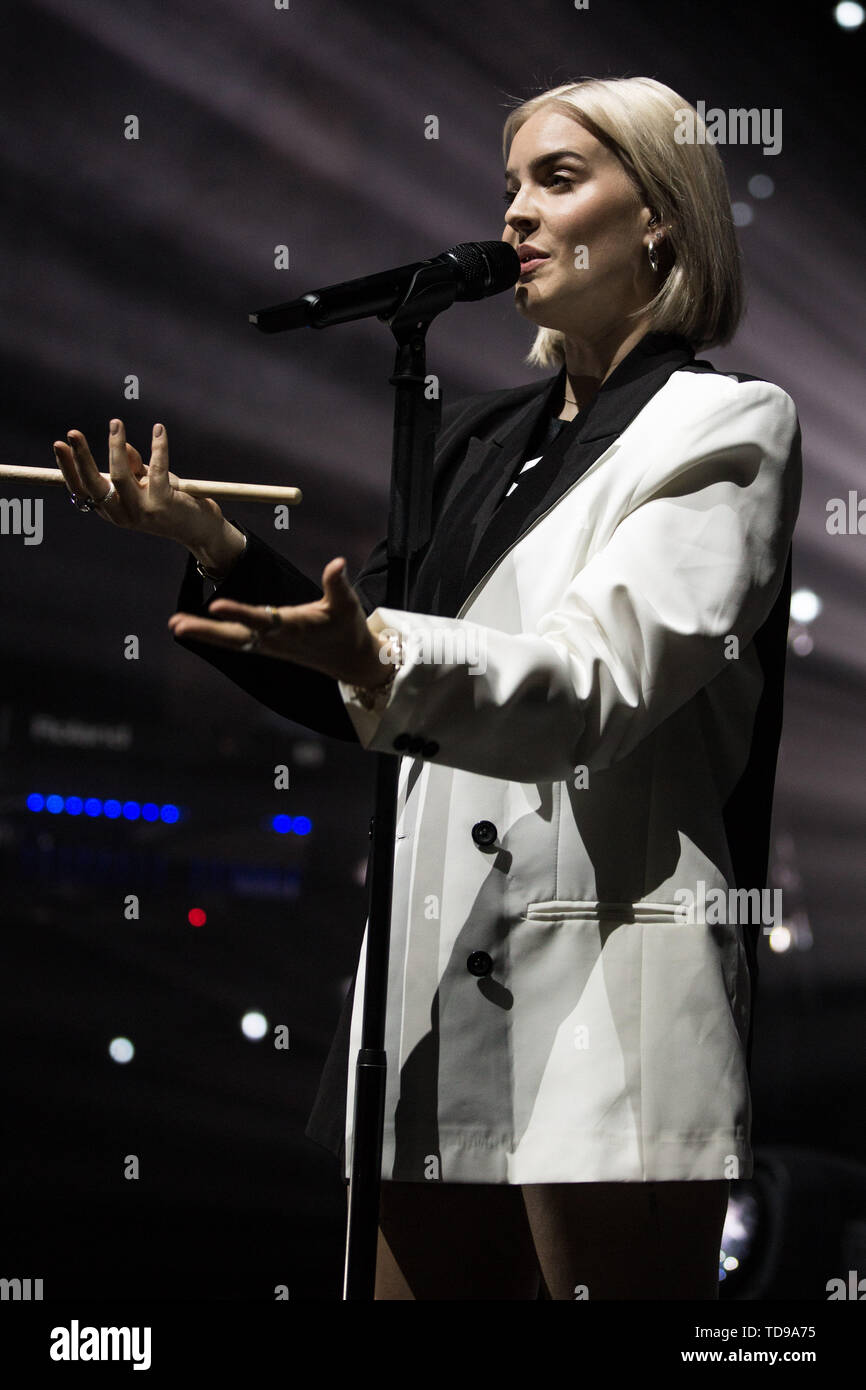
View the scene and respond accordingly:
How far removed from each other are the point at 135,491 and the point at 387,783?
37cm

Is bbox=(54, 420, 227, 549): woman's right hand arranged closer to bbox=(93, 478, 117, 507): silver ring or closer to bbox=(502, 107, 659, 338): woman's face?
bbox=(93, 478, 117, 507): silver ring

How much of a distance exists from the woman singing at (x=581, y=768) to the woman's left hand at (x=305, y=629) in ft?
0.05

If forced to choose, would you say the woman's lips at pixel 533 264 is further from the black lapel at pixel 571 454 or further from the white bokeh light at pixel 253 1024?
the white bokeh light at pixel 253 1024

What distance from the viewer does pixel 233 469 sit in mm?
2332

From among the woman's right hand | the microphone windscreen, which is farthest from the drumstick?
the microphone windscreen

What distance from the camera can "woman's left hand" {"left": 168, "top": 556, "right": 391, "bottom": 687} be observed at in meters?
0.90

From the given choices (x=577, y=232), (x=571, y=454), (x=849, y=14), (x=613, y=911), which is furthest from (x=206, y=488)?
(x=849, y=14)

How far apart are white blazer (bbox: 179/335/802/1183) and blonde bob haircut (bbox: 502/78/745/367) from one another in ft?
0.32

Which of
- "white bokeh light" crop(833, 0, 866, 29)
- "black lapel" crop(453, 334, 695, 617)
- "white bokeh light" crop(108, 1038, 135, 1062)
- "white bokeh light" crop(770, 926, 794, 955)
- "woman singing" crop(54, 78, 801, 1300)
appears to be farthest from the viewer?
"white bokeh light" crop(770, 926, 794, 955)

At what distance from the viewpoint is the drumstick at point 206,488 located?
137cm

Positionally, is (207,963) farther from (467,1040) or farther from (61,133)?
(61,133)

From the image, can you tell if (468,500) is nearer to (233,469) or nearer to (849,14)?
(233,469)

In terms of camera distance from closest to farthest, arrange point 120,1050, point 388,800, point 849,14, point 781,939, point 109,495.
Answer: point 388,800 < point 109,495 < point 849,14 < point 120,1050 < point 781,939

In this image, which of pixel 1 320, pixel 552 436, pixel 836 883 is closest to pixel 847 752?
pixel 836 883
